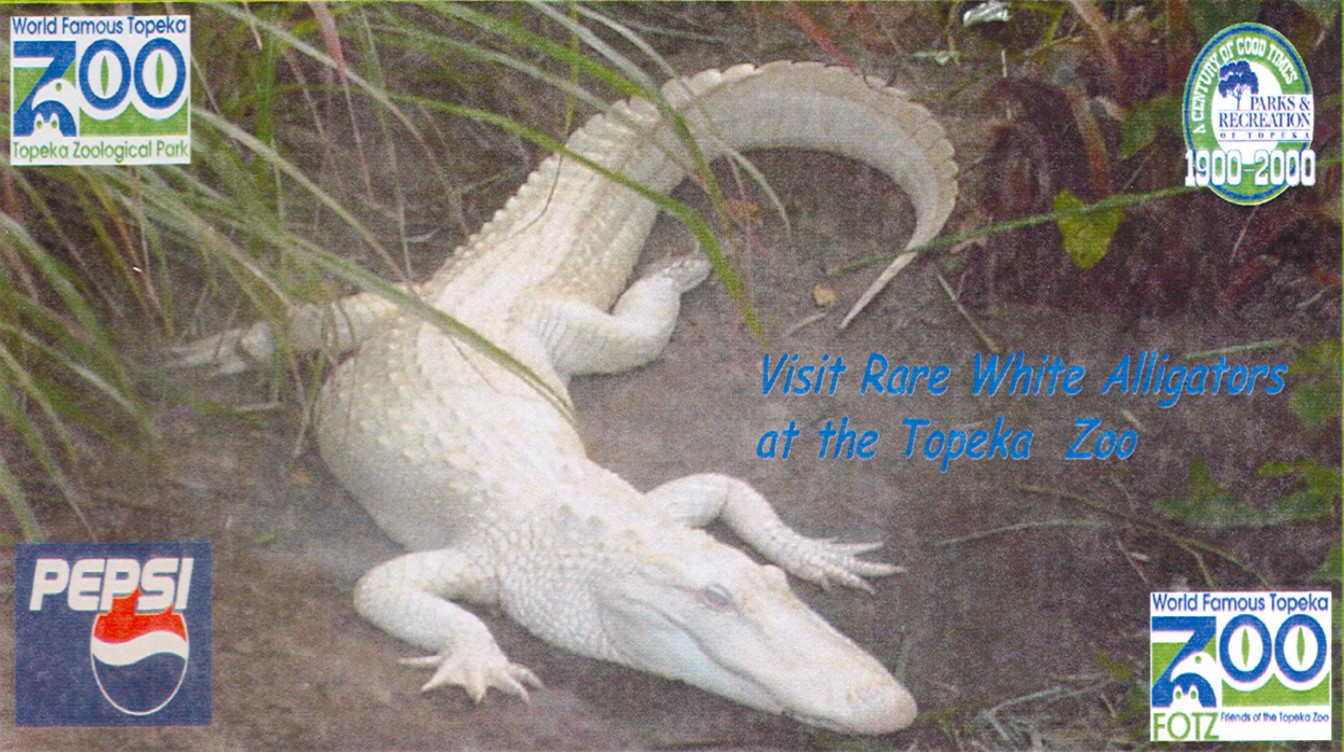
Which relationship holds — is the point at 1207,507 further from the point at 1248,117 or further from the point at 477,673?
the point at 477,673

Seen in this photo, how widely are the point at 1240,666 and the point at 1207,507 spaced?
0.20 metres

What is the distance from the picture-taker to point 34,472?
4.52ft

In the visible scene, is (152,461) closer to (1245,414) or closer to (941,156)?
(941,156)

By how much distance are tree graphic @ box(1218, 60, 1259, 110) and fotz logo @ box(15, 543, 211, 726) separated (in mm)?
1289

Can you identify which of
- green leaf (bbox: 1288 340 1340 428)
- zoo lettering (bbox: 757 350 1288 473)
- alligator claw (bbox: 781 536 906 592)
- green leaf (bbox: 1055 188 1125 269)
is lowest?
alligator claw (bbox: 781 536 906 592)

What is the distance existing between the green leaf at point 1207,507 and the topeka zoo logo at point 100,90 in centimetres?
121

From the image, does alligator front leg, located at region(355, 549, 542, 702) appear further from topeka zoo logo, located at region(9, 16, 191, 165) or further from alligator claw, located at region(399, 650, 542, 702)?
topeka zoo logo, located at region(9, 16, 191, 165)

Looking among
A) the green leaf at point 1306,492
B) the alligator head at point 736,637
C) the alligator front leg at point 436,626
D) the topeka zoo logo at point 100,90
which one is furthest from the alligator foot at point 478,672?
the green leaf at point 1306,492

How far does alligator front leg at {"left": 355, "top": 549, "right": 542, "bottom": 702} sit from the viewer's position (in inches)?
51.9

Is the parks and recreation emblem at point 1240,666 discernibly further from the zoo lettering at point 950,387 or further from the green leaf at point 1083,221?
the green leaf at point 1083,221

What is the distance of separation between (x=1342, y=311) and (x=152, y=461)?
1415mm

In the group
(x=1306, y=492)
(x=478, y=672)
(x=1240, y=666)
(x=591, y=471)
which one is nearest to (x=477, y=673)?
(x=478, y=672)

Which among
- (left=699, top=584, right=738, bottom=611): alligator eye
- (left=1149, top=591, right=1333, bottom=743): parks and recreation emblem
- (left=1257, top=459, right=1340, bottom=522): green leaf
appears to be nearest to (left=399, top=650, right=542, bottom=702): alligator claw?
(left=699, top=584, right=738, bottom=611): alligator eye

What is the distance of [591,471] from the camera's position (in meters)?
1.40
